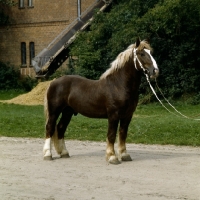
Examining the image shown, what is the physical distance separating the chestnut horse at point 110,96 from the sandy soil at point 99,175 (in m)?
0.50

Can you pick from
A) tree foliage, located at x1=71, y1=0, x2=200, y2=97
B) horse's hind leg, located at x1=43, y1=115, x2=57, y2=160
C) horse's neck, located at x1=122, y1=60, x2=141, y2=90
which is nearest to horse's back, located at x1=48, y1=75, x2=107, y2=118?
horse's hind leg, located at x1=43, y1=115, x2=57, y2=160

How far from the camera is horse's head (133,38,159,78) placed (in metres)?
13.4

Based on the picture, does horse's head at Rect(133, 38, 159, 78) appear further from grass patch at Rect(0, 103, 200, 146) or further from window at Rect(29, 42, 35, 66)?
window at Rect(29, 42, 35, 66)

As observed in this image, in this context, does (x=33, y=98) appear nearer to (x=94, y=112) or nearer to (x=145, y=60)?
(x=94, y=112)

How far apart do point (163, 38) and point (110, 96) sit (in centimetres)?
1863

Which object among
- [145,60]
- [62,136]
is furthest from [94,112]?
[145,60]

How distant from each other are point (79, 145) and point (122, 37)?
1458 centimetres

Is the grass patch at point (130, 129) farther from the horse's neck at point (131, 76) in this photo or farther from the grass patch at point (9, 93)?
the grass patch at point (9, 93)

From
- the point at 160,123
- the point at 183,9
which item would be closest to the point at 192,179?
the point at 160,123

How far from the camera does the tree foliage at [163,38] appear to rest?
97.5ft

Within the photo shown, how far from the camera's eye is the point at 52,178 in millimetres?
11891

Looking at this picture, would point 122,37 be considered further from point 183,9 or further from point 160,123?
point 160,123

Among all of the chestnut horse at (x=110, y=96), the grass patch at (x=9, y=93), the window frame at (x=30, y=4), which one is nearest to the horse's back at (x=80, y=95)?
the chestnut horse at (x=110, y=96)

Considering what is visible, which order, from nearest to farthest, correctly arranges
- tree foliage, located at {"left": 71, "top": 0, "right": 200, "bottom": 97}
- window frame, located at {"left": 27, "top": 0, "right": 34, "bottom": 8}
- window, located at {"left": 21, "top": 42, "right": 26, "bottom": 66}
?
tree foliage, located at {"left": 71, "top": 0, "right": 200, "bottom": 97}
window frame, located at {"left": 27, "top": 0, "right": 34, "bottom": 8}
window, located at {"left": 21, "top": 42, "right": 26, "bottom": 66}
